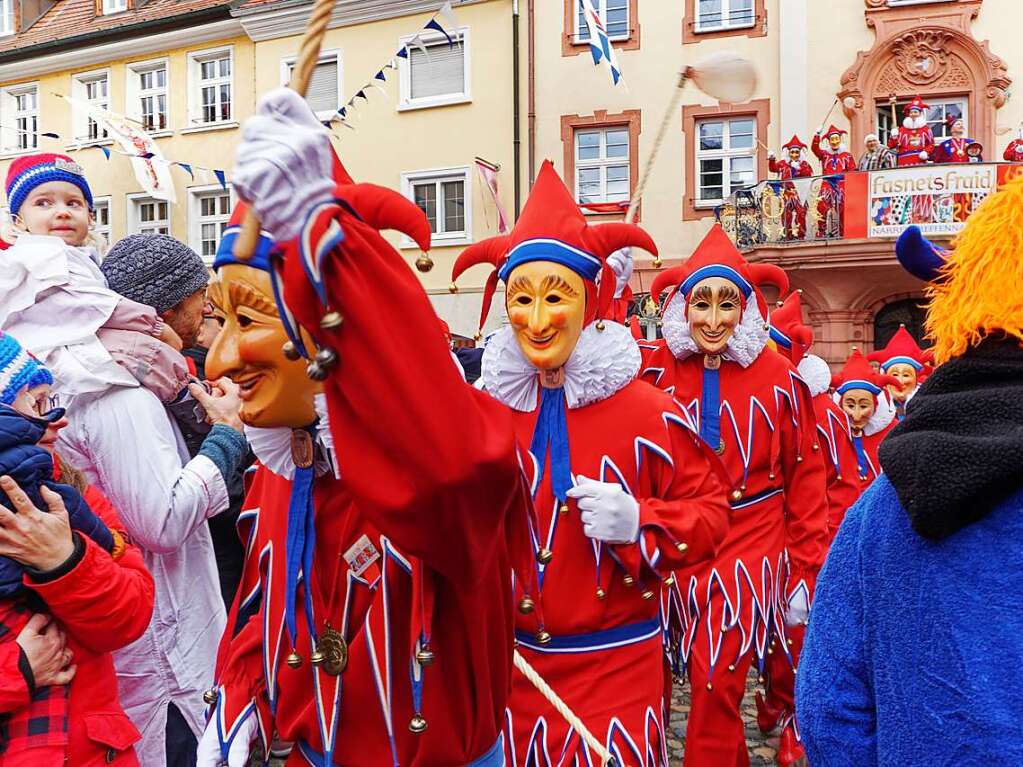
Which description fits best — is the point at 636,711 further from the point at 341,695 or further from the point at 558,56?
the point at 558,56

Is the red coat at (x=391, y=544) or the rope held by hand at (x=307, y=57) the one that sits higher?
the rope held by hand at (x=307, y=57)

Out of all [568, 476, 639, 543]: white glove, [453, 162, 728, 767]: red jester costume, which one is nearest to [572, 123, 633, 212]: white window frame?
[453, 162, 728, 767]: red jester costume

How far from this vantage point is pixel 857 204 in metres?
15.9

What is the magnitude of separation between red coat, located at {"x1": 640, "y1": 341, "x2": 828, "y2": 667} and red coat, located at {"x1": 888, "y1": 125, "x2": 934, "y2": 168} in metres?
12.4

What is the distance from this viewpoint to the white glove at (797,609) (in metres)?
4.64

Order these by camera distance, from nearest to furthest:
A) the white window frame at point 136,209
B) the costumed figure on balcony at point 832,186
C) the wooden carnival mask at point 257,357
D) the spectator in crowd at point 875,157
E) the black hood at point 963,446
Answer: the black hood at point 963,446 → the wooden carnival mask at point 257,357 → the spectator in crowd at point 875,157 → the costumed figure on balcony at point 832,186 → the white window frame at point 136,209

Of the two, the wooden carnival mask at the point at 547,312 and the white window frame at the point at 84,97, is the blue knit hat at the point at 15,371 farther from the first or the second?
the white window frame at the point at 84,97

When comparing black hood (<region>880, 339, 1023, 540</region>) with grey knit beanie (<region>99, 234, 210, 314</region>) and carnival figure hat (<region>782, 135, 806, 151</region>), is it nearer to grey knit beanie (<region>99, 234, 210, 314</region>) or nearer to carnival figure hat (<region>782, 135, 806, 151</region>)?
grey knit beanie (<region>99, 234, 210, 314</region>)

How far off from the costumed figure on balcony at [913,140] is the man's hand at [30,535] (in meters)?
15.7

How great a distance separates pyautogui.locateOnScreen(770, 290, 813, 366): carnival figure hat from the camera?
662 centimetres

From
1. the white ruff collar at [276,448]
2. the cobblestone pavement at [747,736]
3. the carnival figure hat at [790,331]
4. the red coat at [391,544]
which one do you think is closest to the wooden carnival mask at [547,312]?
the red coat at [391,544]

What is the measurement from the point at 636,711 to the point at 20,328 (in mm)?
2274

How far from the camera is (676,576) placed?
15.0 feet

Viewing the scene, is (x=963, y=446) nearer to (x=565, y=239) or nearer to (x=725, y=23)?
(x=565, y=239)
